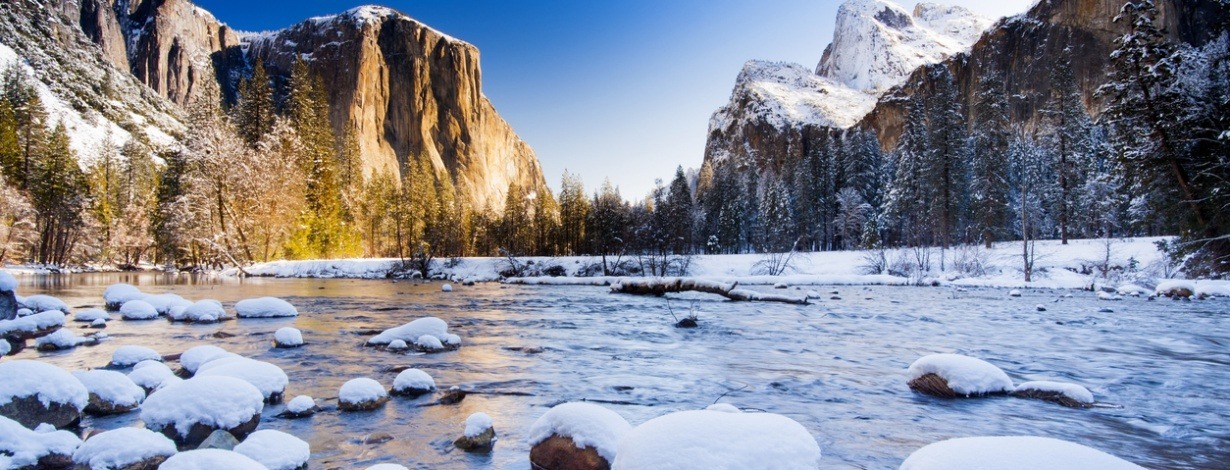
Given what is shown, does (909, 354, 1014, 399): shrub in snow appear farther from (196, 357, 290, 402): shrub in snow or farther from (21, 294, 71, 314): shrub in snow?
(21, 294, 71, 314): shrub in snow

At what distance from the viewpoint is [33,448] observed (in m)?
3.08

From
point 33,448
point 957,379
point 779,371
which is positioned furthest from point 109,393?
point 957,379

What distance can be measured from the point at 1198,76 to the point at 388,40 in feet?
479

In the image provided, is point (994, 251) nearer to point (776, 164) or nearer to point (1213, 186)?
point (1213, 186)

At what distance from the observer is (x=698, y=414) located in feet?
9.55

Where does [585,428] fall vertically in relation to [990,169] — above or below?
below

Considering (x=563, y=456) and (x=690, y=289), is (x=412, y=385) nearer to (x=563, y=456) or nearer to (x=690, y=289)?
(x=563, y=456)

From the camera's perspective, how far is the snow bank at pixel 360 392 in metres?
4.75

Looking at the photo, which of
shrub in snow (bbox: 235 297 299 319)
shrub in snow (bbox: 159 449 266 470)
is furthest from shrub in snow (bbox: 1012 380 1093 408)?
shrub in snow (bbox: 235 297 299 319)

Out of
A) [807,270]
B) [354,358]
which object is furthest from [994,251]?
[354,358]

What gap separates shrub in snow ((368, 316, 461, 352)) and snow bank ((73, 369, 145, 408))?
3.57 m

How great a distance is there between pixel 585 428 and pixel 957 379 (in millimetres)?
4219

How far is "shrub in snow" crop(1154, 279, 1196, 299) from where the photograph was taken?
16200 mm

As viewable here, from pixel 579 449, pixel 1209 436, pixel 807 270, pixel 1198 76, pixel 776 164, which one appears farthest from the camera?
pixel 776 164
